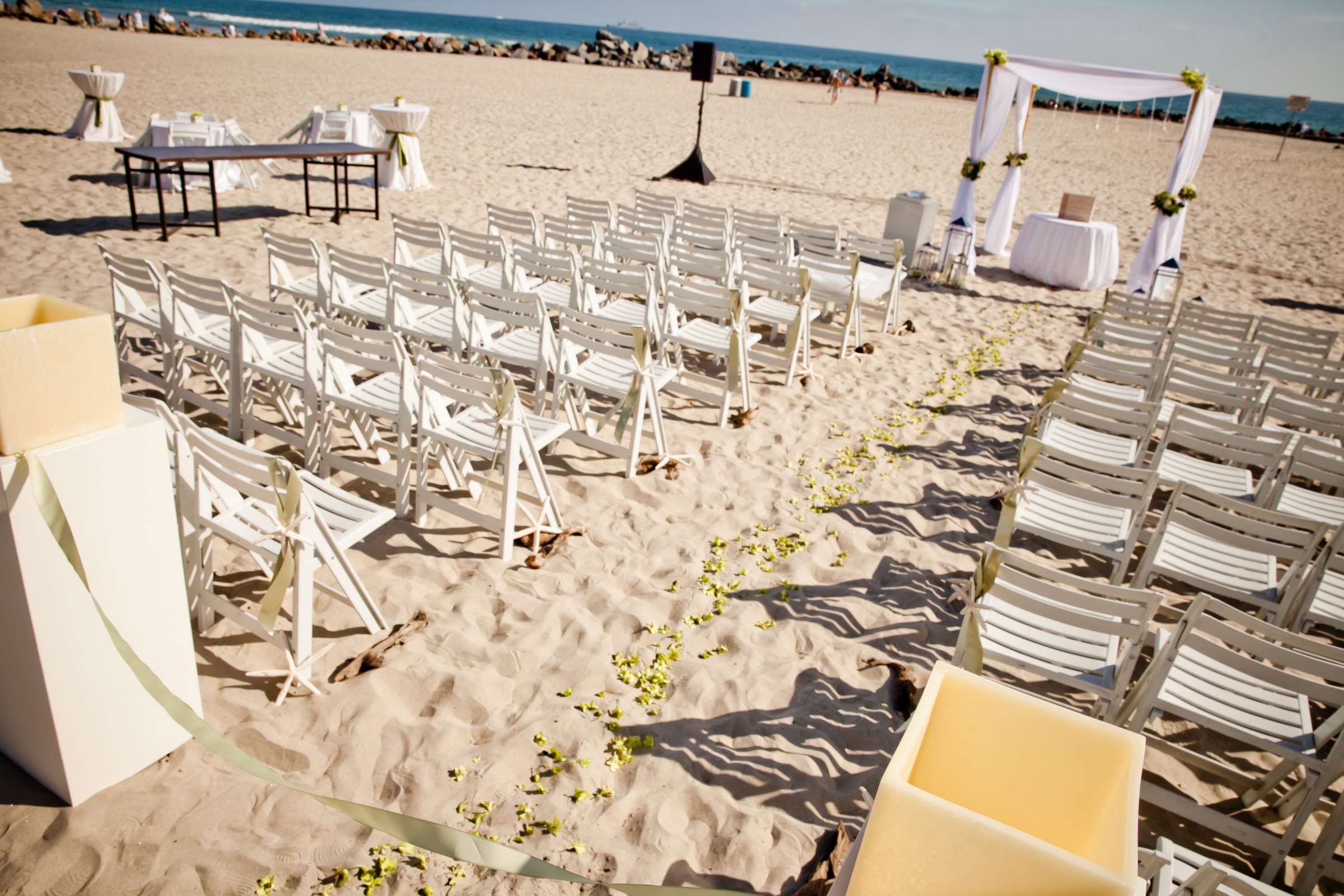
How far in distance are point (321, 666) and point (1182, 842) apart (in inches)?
139

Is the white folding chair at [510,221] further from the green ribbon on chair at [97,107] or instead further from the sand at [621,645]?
the green ribbon on chair at [97,107]

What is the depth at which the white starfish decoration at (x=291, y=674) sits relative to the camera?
3.16 metres

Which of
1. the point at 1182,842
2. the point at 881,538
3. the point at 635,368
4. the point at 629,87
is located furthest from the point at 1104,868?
the point at 629,87

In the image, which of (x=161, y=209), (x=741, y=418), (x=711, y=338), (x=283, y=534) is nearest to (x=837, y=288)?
(x=711, y=338)

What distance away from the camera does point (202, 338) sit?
509cm

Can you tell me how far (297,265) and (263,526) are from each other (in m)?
3.41

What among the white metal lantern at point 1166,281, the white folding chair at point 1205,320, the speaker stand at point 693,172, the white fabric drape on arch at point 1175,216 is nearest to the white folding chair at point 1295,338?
the white folding chair at point 1205,320

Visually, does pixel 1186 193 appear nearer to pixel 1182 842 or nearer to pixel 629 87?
pixel 1182 842

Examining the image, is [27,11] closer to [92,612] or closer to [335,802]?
[92,612]

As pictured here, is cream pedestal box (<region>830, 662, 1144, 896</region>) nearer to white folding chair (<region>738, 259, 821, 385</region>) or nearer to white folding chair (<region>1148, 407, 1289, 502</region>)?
white folding chair (<region>1148, 407, 1289, 502</region>)

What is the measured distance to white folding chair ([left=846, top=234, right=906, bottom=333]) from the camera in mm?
7828

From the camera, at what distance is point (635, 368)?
17.4 ft

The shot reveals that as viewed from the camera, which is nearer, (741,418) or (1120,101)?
(741,418)

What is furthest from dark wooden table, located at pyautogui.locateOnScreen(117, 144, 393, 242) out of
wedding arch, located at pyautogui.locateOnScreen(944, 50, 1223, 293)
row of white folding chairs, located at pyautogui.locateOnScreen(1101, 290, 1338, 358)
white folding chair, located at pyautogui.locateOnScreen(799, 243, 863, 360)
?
row of white folding chairs, located at pyautogui.locateOnScreen(1101, 290, 1338, 358)
